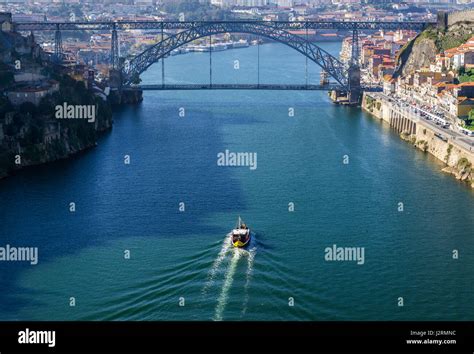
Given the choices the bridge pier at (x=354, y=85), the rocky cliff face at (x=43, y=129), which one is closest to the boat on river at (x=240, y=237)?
the rocky cliff face at (x=43, y=129)

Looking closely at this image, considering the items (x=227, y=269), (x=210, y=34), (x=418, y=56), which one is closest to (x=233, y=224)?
(x=227, y=269)

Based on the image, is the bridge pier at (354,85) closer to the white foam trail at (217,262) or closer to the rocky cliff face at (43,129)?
the rocky cliff face at (43,129)

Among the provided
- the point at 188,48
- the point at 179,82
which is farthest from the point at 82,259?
the point at 188,48

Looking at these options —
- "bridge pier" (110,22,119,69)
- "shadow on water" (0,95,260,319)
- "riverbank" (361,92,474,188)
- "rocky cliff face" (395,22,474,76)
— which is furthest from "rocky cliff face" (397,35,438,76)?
"shadow on water" (0,95,260,319)

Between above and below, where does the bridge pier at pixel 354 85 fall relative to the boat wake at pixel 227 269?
above

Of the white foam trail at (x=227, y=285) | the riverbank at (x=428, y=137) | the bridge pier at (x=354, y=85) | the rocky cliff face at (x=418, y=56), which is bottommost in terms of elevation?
the white foam trail at (x=227, y=285)

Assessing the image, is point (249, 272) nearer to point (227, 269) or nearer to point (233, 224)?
point (227, 269)
